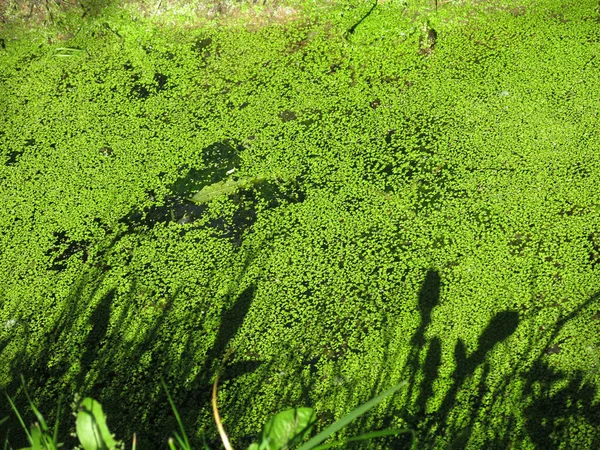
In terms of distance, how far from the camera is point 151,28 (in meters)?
3.45

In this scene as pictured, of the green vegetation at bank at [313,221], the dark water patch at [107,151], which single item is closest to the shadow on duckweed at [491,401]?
the green vegetation at bank at [313,221]

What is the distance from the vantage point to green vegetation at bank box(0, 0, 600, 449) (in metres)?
2.01

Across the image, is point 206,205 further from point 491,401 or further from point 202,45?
point 491,401

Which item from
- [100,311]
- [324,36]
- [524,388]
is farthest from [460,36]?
[100,311]

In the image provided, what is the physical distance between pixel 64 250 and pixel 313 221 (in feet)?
3.11

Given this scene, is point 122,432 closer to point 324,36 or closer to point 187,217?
point 187,217

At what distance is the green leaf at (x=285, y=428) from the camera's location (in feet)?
3.75

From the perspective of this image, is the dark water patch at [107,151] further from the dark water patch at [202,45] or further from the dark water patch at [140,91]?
the dark water patch at [202,45]

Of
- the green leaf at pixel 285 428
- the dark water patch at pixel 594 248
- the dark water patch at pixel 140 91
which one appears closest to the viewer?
the green leaf at pixel 285 428

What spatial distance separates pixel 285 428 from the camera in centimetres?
116

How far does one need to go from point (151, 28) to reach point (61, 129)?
0.77 meters

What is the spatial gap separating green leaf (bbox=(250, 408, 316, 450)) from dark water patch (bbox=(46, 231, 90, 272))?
61.3 inches

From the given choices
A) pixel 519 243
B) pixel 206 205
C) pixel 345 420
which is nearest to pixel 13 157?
pixel 206 205

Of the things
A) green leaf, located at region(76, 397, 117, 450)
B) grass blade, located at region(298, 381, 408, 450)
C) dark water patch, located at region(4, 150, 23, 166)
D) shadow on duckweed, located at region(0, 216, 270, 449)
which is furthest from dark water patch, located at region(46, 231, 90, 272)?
grass blade, located at region(298, 381, 408, 450)
